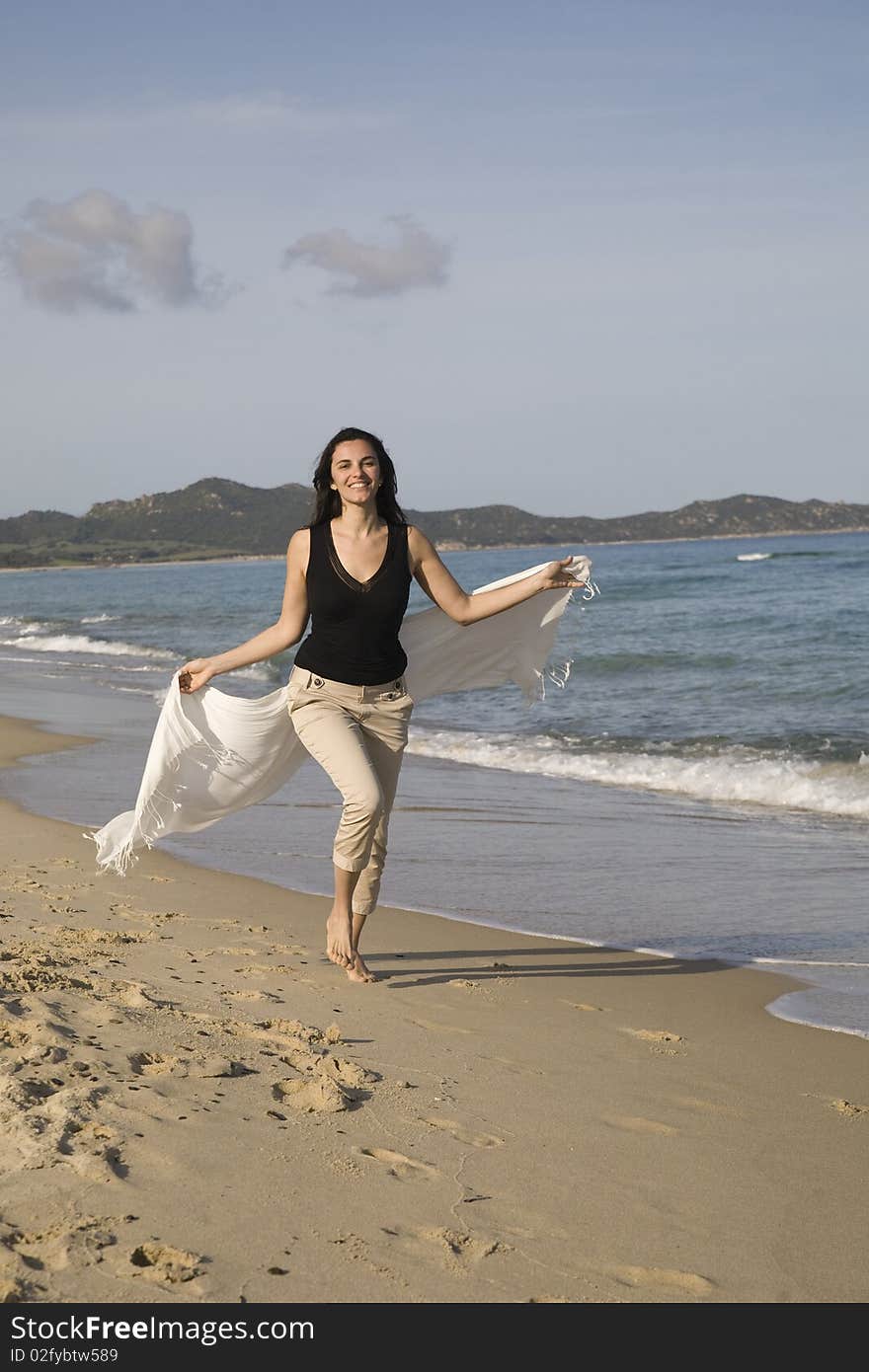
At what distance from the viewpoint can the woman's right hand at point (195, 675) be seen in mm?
5812

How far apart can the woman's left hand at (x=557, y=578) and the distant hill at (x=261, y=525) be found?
4143 inches

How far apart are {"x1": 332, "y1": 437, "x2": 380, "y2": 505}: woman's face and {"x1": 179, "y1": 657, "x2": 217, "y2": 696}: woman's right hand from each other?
107cm

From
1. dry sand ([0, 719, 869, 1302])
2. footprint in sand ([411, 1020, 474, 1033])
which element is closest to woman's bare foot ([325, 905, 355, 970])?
dry sand ([0, 719, 869, 1302])

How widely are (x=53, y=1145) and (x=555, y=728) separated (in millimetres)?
12288

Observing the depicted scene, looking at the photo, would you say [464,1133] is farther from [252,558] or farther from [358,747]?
[252,558]

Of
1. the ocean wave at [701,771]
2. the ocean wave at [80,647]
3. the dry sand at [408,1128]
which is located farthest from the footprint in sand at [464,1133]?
the ocean wave at [80,647]

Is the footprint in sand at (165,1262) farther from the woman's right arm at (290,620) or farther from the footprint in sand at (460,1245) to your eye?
the woman's right arm at (290,620)

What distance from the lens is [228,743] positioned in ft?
19.9

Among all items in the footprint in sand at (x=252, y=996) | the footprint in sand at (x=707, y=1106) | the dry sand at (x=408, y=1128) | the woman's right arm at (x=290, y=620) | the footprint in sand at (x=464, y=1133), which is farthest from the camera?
the woman's right arm at (x=290, y=620)

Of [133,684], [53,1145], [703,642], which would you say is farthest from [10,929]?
[703,642]

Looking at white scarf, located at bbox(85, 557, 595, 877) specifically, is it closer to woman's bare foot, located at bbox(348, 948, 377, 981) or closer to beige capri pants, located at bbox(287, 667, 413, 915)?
beige capri pants, located at bbox(287, 667, 413, 915)

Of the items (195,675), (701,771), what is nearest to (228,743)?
(195,675)

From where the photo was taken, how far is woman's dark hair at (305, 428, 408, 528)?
5.38 metres

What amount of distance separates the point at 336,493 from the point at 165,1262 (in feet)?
11.1
